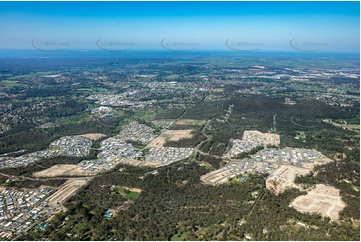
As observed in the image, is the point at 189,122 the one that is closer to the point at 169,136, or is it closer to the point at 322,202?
the point at 169,136

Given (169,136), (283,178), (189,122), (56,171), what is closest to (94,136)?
(169,136)

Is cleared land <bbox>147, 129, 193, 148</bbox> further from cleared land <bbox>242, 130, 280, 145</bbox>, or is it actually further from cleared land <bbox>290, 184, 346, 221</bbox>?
cleared land <bbox>290, 184, 346, 221</bbox>

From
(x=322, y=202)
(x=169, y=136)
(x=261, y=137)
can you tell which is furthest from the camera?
(x=169, y=136)

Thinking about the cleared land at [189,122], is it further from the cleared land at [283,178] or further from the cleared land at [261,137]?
the cleared land at [283,178]

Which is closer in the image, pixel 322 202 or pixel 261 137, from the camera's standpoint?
pixel 322 202

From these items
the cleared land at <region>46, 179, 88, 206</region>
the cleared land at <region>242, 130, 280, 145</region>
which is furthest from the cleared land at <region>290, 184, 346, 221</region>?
the cleared land at <region>46, 179, 88, 206</region>

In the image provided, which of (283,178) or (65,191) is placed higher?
(283,178)
